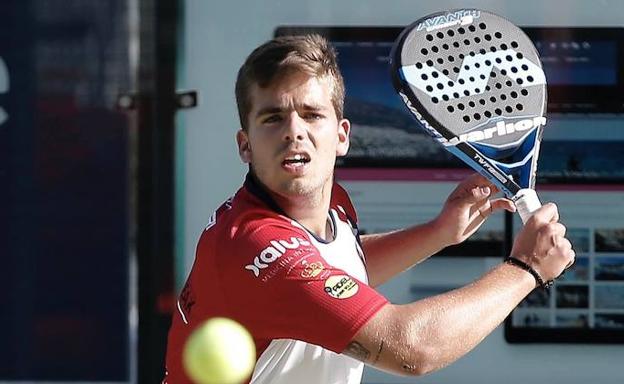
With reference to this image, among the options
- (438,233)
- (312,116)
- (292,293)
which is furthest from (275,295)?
(438,233)

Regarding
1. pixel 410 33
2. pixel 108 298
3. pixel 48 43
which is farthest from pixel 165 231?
pixel 410 33

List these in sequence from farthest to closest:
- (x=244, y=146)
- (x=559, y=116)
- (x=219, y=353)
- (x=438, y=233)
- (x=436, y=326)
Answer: (x=559, y=116) → (x=438, y=233) → (x=244, y=146) → (x=219, y=353) → (x=436, y=326)

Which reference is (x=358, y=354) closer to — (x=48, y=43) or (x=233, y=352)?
(x=233, y=352)

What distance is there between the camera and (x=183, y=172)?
418 cm

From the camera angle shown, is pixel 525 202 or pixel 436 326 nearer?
pixel 436 326

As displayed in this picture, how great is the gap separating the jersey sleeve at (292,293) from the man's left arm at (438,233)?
0.54 metres

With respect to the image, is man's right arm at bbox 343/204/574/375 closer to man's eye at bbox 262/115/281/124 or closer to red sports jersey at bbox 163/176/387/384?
red sports jersey at bbox 163/176/387/384

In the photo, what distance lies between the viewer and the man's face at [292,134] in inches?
112

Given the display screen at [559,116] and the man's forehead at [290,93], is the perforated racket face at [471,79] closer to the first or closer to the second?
the man's forehead at [290,93]

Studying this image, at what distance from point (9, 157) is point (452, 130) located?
5.83ft

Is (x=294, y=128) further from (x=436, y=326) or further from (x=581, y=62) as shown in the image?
(x=581, y=62)

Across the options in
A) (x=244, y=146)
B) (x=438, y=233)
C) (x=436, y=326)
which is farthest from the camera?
(x=438, y=233)

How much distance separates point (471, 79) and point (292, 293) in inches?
22.5

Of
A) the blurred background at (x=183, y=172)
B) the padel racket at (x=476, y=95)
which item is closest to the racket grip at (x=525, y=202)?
the padel racket at (x=476, y=95)
